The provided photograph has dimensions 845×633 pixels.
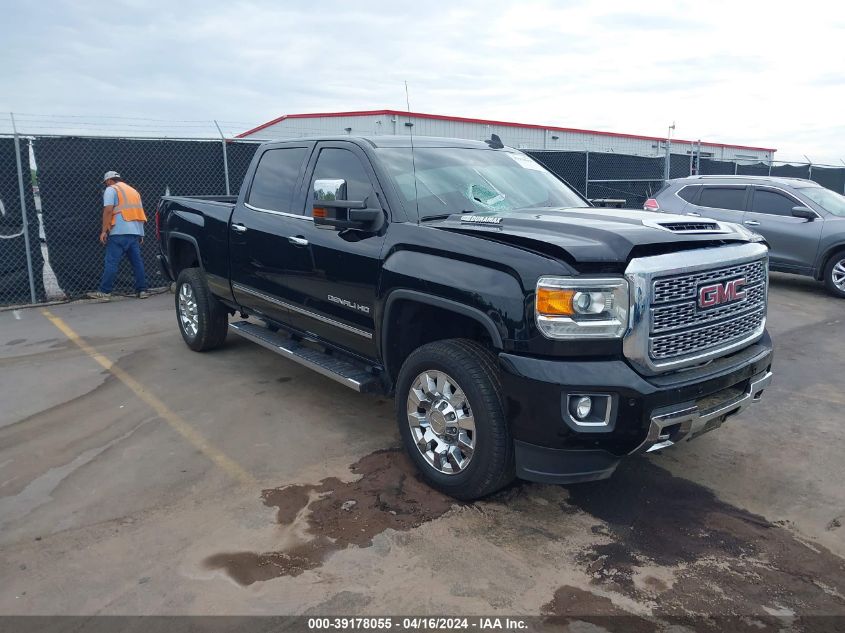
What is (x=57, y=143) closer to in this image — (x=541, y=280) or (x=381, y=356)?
(x=381, y=356)

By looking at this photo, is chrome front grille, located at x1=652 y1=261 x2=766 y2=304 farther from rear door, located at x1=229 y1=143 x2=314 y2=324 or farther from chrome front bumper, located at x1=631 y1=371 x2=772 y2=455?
rear door, located at x1=229 y1=143 x2=314 y2=324

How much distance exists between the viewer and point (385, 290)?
4.04 meters

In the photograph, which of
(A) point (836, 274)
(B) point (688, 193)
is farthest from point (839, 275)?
(B) point (688, 193)

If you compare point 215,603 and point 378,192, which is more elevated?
point 378,192

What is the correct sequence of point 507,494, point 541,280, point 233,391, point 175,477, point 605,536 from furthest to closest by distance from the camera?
point 233,391 → point 175,477 → point 507,494 → point 605,536 → point 541,280

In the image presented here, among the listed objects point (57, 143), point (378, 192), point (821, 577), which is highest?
point (57, 143)

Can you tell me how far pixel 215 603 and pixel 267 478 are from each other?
1.22 metres

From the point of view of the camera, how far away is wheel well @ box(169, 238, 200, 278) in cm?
676

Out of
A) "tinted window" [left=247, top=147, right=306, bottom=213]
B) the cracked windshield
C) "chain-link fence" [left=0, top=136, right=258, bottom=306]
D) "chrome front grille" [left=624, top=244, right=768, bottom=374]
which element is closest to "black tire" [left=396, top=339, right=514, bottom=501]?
"chrome front grille" [left=624, top=244, right=768, bottom=374]

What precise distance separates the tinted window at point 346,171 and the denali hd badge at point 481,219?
28.9 inches

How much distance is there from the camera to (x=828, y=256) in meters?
10.1

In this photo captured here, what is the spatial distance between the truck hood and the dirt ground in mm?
1445

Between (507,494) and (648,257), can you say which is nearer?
(648,257)

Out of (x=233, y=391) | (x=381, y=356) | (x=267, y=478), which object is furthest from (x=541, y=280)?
(x=233, y=391)
